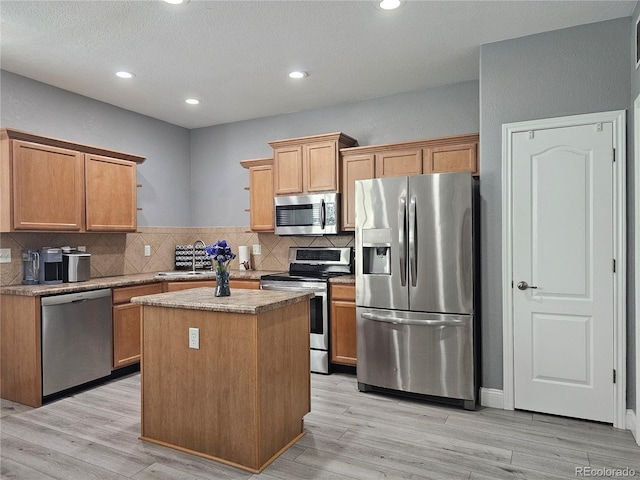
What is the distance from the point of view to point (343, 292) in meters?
4.20

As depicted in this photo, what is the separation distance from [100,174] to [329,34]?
8.62 feet

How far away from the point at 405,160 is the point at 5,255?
375 centimetres

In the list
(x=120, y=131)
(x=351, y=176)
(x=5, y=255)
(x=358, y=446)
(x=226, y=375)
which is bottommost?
(x=358, y=446)

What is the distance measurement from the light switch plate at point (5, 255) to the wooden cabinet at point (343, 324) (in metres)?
2.91

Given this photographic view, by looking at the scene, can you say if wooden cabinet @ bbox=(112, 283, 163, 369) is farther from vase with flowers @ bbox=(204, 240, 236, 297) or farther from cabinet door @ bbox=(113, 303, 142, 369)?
vase with flowers @ bbox=(204, 240, 236, 297)

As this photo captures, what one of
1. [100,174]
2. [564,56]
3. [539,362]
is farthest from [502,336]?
[100,174]

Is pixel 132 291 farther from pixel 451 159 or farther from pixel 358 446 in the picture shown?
pixel 451 159

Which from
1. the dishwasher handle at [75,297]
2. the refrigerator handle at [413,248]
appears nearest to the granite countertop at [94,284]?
the dishwasher handle at [75,297]

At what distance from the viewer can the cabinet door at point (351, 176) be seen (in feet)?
14.7

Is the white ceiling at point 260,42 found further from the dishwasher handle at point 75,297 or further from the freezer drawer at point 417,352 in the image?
the freezer drawer at point 417,352

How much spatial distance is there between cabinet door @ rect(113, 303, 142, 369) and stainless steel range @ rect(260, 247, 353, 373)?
131 cm

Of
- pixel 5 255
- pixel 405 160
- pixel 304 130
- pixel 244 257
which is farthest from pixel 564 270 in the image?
pixel 5 255

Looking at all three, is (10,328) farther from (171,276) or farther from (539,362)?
(539,362)

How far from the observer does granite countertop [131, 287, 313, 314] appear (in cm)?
246
